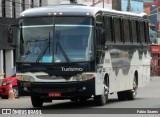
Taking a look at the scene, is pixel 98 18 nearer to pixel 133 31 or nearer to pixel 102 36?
pixel 102 36

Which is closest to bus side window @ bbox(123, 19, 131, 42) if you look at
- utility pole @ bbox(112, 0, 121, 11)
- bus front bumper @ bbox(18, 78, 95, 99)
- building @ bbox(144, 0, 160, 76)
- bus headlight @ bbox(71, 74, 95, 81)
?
bus headlight @ bbox(71, 74, 95, 81)

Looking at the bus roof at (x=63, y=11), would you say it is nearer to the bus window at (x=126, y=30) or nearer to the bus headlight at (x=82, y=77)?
the bus headlight at (x=82, y=77)

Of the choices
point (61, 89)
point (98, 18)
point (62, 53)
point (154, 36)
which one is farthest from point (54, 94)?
point (154, 36)

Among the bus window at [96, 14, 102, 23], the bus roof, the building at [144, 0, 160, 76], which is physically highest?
the bus roof

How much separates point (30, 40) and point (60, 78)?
1656mm

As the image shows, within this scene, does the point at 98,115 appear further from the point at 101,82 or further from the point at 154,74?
the point at 154,74

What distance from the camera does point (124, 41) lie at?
24.9 metres

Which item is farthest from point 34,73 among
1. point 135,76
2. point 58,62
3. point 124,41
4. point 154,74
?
point 154,74

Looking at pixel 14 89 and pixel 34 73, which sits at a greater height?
pixel 34 73

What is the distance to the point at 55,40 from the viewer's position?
2031 cm

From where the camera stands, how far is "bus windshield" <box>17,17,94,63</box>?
66.1 ft

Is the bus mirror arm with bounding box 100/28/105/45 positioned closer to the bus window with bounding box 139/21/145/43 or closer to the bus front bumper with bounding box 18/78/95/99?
the bus front bumper with bounding box 18/78/95/99

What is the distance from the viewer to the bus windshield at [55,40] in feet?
66.1

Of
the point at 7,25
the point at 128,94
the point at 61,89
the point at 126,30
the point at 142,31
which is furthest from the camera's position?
the point at 7,25
